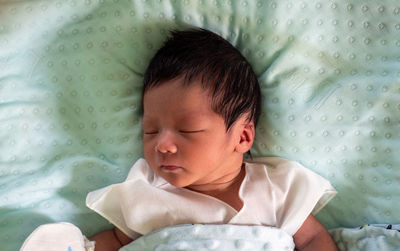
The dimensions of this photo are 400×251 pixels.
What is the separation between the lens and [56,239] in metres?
1.12

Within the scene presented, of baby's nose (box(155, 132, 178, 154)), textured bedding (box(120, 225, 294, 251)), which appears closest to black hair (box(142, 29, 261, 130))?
baby's nose (box(155, 132, 178, 154))

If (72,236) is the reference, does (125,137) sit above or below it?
above

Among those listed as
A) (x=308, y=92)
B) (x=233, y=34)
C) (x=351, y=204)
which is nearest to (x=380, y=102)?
(x=308, y=92)

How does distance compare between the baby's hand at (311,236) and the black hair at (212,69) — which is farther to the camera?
the baby's hand at (311,236)

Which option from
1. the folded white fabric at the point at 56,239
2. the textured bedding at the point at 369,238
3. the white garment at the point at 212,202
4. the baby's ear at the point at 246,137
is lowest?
the folded white fabric at the point at 56,239

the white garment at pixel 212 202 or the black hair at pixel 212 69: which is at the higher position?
the black hair at pixel 212 69

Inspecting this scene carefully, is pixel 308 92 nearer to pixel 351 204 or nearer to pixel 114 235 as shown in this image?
pixel 351 204

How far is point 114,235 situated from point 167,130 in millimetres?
381

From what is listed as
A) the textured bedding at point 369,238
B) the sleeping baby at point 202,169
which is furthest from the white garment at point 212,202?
the textured bedding at point 369,238

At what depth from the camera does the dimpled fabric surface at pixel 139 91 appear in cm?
119

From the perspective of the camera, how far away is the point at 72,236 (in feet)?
3.77

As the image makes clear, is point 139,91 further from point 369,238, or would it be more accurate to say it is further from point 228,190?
point 369,238

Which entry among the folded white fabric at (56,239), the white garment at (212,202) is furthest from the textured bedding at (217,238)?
the folded white fabric at (56,239)

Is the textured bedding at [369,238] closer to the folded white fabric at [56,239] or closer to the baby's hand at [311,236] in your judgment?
the baby's hand at [311,236]
